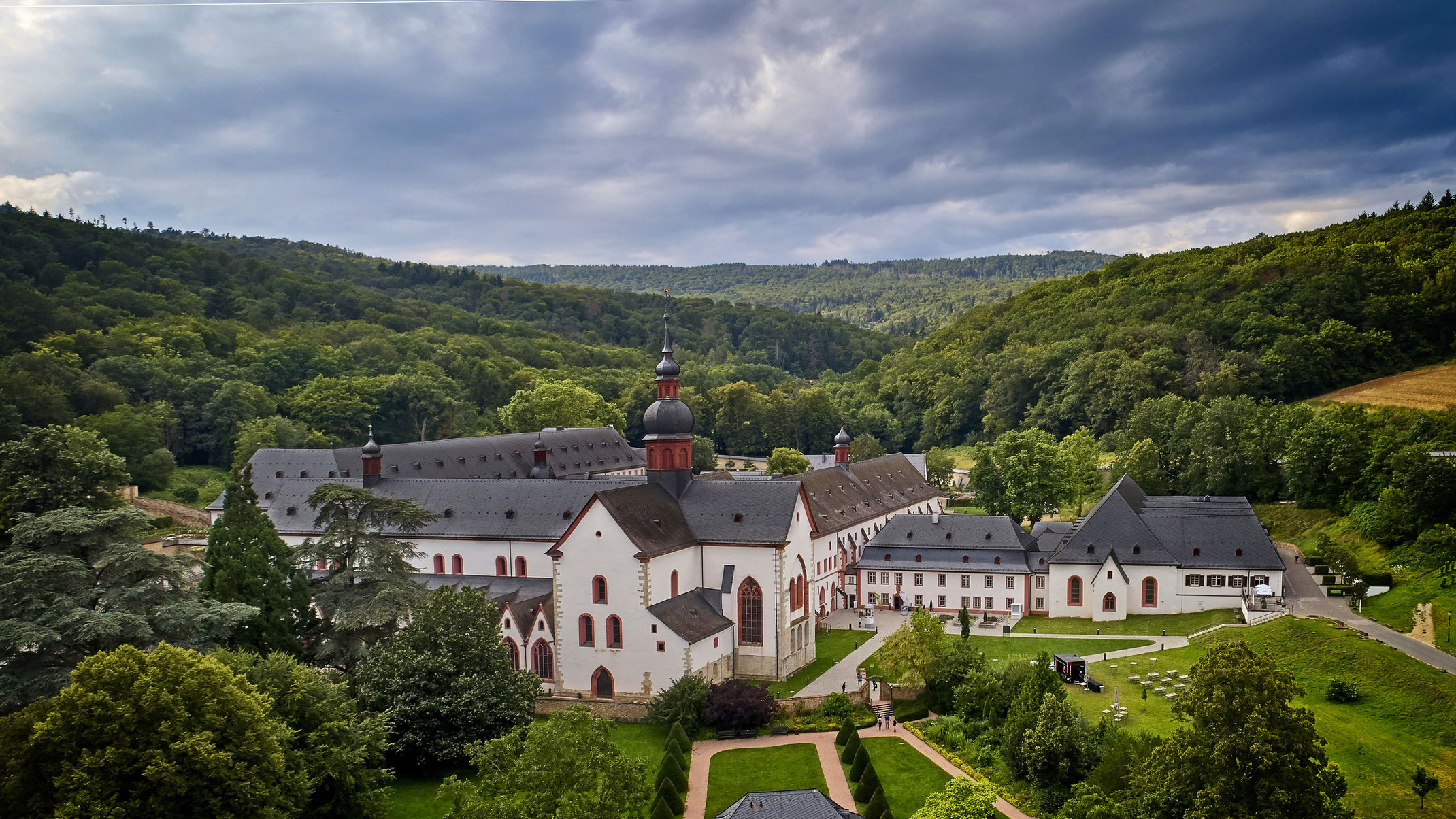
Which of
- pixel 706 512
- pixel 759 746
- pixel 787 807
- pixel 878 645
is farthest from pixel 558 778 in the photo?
pixel 878 645

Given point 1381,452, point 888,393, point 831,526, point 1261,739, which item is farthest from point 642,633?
point 888,393

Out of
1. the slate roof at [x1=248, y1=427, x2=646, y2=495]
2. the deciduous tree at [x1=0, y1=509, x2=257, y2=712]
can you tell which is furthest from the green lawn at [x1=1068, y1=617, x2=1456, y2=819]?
the slate roof at [x1=248, y1=427, x2=646, y2=495]

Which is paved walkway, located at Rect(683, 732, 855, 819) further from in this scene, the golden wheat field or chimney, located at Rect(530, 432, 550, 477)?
the golden wheat field

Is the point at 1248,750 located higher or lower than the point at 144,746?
lower

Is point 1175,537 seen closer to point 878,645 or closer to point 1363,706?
point 878,645

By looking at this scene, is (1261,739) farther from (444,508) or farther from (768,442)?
(768,442)

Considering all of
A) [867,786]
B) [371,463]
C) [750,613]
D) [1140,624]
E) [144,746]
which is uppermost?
[371,463]
